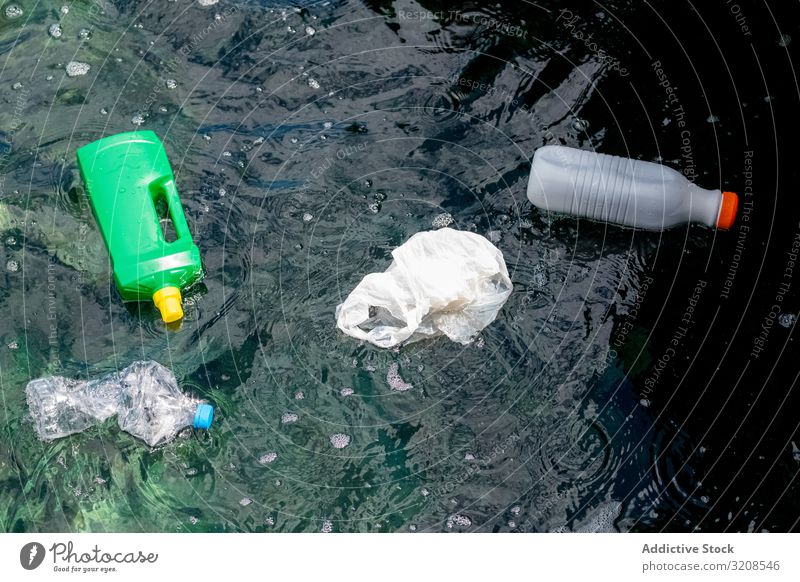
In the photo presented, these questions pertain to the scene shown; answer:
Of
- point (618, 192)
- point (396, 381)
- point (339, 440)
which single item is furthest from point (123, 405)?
point (618, 192)

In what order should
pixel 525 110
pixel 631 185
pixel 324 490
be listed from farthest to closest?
pixel 525 110, pixel 631 185, pixel 324 490

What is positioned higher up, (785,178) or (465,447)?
(785,178)

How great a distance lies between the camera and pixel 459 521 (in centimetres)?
210

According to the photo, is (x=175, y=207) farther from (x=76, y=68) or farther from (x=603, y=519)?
(x=603, y=519)

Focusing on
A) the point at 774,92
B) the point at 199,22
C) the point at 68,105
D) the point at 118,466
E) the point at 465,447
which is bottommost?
the point at 118,466

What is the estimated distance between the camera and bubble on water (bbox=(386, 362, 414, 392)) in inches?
89.0

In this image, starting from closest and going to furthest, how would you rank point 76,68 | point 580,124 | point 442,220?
point 442,220 < point 580,124 < point 76,68

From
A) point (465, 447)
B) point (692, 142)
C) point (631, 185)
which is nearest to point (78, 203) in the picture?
point (465, 447)

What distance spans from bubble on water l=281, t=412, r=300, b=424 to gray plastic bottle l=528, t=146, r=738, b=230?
30.7 inches

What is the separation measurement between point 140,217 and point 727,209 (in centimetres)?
136

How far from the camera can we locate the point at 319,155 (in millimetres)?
2582

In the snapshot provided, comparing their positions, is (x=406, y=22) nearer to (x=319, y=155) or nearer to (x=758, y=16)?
(x=319, y=155)

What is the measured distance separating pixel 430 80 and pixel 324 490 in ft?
3.74

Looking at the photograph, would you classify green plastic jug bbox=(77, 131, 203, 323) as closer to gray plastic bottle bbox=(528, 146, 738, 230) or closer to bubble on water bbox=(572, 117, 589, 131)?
gray plastic bottle bbox=(528, 146, 738, 230)
